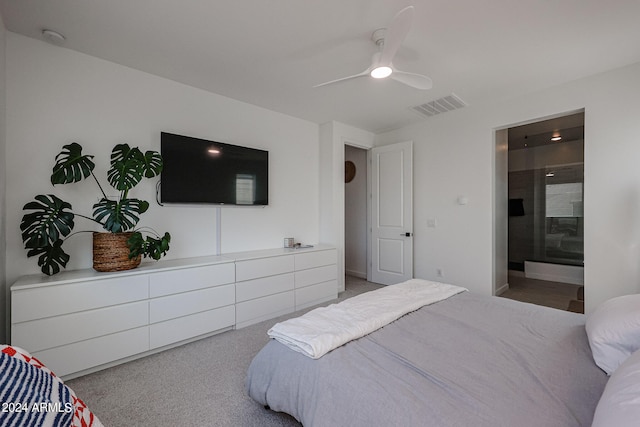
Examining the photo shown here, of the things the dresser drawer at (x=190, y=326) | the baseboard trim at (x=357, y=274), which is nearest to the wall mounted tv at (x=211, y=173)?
the dresser drawer at (x=190, y=326)

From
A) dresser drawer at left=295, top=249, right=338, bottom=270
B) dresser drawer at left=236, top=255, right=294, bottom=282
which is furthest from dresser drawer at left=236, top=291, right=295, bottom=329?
dresser drawer at left=295, top=249, right=338, bottom=270

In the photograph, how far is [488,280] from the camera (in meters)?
3.49

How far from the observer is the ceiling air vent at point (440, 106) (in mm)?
3365

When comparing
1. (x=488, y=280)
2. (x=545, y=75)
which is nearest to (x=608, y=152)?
(x=545, y=75)

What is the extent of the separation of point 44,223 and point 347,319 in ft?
7.21

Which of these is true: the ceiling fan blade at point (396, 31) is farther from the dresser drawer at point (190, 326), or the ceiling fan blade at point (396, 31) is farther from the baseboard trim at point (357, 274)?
the baseboard trim at point (357, 274)

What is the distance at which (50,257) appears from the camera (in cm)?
200

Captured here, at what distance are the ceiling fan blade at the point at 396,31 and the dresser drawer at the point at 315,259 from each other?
226 cm

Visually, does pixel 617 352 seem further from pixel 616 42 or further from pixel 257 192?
pixel 257 192

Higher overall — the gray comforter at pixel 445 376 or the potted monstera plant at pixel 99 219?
the potted monstera plant at pixel 99 219

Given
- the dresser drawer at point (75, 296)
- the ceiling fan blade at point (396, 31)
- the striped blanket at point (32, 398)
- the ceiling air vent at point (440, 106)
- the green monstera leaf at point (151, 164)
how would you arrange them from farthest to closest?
the ceiling air vent at point (440, 106), the green monstera leaf at point (151, 164), the dresser drawer at point (75, 296), the ceiling fan blade at point (396, 31), the striped blanket at point (32, 398)

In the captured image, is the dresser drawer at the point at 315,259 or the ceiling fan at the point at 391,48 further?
the dresser drawer at the point at 315,259

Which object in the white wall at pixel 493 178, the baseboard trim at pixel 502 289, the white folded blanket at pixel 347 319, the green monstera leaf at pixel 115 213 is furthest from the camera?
the baseboard trim at pixel 502 289

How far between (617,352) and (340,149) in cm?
352
